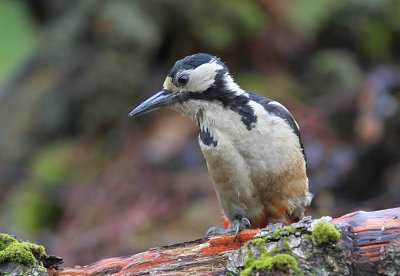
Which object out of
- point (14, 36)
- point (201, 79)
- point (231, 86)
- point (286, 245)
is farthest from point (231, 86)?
point (14, 36)

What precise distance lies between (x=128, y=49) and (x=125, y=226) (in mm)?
2665

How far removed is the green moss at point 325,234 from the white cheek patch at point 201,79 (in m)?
1.69

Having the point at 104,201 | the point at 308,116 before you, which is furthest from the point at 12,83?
the point at 308,116

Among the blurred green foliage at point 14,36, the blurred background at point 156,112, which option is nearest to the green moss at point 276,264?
the blurred background at point 156,112

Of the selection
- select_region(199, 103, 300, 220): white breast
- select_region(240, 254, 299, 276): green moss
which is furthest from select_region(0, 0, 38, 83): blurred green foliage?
select_region(240, 254, 299, 276): green moss

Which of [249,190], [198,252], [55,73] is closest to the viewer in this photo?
[198,252]

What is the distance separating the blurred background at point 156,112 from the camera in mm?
8234

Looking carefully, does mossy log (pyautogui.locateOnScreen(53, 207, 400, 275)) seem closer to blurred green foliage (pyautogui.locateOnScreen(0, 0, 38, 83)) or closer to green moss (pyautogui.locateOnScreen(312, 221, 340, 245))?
green moss (pyautogui.locateOnScreen(312, 221, 340, 245))

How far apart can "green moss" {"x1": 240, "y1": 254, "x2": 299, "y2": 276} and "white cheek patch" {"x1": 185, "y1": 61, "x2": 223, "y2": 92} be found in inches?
69.8

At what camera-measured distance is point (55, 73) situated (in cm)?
1014

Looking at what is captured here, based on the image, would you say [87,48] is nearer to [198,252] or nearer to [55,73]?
[55,73]

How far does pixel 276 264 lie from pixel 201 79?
186cm

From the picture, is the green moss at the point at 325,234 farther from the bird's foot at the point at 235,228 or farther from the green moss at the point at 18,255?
the green moss at the point at 18,255

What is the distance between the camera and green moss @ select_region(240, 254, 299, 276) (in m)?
3.35
